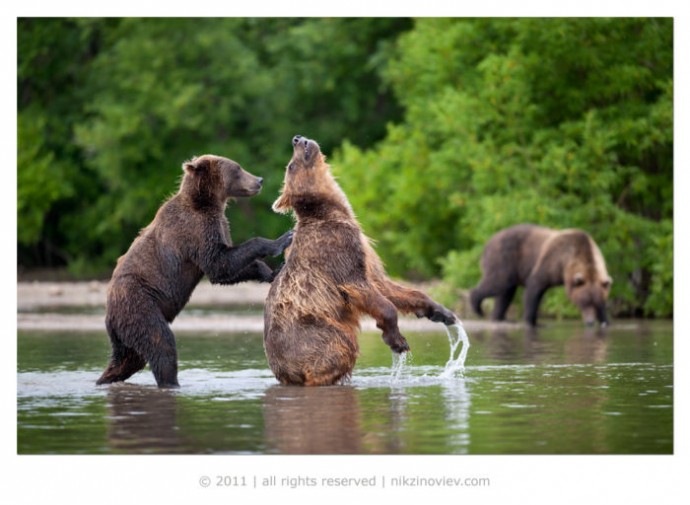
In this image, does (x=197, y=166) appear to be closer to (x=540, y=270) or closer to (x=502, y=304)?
(x=540, y=270)

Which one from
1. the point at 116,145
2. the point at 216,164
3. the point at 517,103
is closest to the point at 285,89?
the point at 116,145

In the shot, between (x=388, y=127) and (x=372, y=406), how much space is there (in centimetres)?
1829

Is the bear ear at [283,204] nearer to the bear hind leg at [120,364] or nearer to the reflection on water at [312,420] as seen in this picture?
the reflection on water at [312,420]

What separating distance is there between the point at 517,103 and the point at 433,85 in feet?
13.3

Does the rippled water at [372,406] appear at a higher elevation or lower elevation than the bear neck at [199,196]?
lower

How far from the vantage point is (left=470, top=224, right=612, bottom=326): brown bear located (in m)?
19.1

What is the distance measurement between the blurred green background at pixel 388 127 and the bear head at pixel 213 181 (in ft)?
29.6

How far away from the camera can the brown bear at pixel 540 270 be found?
1912cm

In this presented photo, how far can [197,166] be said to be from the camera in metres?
11.1

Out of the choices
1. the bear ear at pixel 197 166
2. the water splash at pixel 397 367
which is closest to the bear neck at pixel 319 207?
the bear ear at pixel 197 166

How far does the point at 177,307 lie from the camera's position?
11.0 metres

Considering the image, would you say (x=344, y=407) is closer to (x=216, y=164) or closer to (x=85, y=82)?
(x=216, y=164)

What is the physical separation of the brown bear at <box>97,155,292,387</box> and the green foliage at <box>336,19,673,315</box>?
34.4 ft

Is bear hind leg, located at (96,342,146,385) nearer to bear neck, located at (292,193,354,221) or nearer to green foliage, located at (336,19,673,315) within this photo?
bear neck, located at (292,193,354,221)
